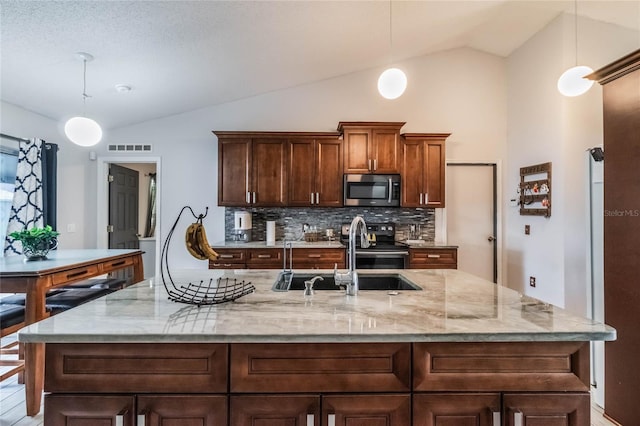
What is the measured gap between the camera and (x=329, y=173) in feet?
13.4

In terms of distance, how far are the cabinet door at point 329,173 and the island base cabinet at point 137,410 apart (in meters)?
3.09

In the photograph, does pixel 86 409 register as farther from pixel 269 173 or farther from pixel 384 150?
pixel 384 150

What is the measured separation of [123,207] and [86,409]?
4373 mm

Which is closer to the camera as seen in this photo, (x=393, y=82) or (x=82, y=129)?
(x=393, y=82)

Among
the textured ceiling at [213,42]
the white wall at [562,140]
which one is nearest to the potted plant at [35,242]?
the textured ceiling at [213,42]

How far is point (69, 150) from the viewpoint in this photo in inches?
161

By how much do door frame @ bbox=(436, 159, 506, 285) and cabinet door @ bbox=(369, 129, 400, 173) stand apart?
Result: 0.91 metres

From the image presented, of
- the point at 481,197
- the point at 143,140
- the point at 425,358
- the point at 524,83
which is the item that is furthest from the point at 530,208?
the point at 143,140

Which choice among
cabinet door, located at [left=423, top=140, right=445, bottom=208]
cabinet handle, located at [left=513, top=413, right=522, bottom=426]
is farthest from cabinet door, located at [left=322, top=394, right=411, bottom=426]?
cabinet door, located at [left=423, top=140, right=445, bottom=208]

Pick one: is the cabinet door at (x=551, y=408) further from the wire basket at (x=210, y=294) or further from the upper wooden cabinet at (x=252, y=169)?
the upper wooden cabinet at (x=252, y=169)

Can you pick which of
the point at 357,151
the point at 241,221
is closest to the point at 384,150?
the point at 357,151

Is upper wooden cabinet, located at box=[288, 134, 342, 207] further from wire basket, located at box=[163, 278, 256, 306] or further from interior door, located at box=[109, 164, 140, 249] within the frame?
interior door, located at box=[109, 164, 140, 249]

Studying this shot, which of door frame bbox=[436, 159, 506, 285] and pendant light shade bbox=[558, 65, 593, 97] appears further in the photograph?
door frame bbox=[436, 159, 506, 285]

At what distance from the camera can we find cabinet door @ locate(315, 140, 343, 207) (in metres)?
4.06
